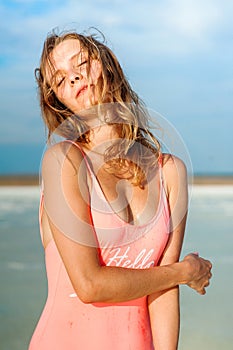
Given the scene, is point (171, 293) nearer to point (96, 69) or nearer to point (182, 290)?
point (96, 69)

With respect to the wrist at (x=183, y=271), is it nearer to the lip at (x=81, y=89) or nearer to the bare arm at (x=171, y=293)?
the bare arm at (x=171, y=293)

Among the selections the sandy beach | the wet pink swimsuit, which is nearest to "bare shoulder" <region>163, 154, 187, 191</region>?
the wet pink swimsuit

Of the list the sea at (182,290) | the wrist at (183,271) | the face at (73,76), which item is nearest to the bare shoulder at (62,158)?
the face at (73,76)

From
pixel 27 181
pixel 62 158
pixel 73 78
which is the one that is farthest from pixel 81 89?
pixel 27 181

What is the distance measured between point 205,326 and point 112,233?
2.59m

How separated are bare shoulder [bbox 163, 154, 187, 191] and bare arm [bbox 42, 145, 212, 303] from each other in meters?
0.20

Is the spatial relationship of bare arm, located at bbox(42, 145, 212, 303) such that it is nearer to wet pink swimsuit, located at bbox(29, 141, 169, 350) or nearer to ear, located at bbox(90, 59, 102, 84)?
wet pink swimsuit, located at bbox(29, 141, 169, 350)

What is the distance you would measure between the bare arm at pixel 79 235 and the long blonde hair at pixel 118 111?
0.11 metres

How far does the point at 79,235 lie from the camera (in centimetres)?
140

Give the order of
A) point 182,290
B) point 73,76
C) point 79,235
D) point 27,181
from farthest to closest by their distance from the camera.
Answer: point 27,181 → point 182,290 → point 73,76 → point 79,235

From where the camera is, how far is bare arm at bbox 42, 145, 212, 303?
1.40 m

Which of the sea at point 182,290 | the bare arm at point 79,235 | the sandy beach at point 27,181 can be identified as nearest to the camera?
the bare arm at point 79,235

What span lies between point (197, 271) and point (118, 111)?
0.35 m

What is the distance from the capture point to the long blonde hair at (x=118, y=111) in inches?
60.0
